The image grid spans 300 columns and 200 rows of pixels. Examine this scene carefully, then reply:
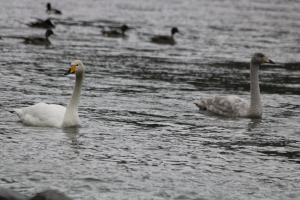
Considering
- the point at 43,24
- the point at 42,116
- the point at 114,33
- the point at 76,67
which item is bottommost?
the point at 42,116

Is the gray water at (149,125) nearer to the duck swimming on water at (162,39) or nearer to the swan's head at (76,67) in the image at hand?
the duck swimming on water at (162,39)

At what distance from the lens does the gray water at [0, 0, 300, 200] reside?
13.3 metres

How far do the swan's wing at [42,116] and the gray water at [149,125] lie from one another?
0.61 feet

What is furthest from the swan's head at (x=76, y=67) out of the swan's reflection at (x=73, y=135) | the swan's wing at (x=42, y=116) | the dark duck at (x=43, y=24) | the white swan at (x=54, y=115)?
the dark duck at (x=43, y=24)

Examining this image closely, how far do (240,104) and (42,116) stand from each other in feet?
19.0

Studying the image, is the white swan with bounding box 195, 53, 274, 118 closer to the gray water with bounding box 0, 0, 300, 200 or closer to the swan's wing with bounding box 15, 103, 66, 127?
the gray water with bounding box 0, 0, 300, 200

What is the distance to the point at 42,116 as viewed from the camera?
1761cm

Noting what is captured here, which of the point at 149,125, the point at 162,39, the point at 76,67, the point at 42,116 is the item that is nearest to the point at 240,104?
the point at 149,125

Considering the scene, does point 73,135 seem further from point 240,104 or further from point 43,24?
point 43,24

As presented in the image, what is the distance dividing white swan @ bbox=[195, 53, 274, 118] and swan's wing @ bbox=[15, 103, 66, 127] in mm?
4877

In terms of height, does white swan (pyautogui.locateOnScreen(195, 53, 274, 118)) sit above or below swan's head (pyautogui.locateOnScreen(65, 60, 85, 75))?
below

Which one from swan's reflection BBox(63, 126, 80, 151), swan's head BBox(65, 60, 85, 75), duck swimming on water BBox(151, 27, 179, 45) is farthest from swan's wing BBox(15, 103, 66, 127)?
duck swimming on water BBox(151, 27, 179, 45)

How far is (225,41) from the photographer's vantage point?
143 feet

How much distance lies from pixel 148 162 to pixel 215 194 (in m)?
2.37
